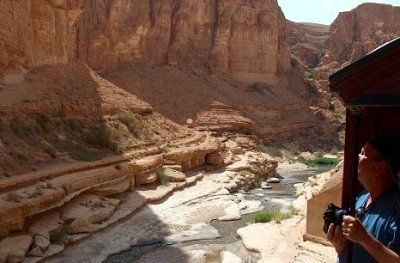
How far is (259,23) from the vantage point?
49062 mm

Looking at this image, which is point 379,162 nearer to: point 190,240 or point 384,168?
point 384,168

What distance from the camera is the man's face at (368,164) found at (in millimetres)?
2855

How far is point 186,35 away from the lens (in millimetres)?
44281

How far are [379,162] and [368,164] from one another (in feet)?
0.21

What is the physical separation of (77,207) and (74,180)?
0.93 metres

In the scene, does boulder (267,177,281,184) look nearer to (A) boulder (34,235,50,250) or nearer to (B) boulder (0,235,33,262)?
(A) boulder (34,235,50,250)

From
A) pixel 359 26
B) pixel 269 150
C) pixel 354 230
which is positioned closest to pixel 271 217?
pixel 354 230

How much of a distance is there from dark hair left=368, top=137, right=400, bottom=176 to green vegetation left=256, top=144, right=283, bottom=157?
3251 centimetres

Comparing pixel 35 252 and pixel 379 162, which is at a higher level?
pixel 379 162

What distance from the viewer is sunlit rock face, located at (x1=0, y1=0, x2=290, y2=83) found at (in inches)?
1556

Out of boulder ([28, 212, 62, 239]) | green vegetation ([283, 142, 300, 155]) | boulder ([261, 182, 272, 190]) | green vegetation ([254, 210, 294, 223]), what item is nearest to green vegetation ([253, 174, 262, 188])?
boulder ([261, 182, 272, 190])

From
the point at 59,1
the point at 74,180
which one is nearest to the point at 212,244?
the point at 74,180

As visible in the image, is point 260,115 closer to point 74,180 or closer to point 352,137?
point 74,180

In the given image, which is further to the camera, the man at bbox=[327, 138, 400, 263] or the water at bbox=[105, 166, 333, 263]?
the water at bbox=[105, 166, 333, 263]
